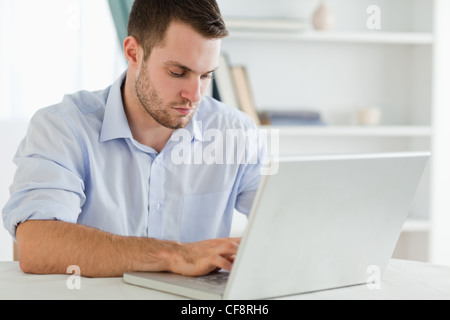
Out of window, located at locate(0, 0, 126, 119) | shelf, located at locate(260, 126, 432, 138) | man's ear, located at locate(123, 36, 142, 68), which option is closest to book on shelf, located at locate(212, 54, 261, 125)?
shelf, located at locate(260, 126, 432, 138)

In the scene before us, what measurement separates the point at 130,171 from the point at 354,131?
1393 millimetres

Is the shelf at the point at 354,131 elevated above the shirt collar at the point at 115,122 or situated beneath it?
situated beneath

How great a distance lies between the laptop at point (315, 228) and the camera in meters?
0.84

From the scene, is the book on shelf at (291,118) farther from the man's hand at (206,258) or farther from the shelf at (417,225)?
the man's hand at (206,258)

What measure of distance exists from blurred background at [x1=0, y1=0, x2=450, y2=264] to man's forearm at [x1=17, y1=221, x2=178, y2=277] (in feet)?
4.24

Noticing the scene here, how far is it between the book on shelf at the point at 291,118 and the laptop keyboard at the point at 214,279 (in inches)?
65.0

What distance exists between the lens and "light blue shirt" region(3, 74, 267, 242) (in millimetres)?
1313

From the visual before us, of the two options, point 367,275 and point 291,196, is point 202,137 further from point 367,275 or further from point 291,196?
point 291,196

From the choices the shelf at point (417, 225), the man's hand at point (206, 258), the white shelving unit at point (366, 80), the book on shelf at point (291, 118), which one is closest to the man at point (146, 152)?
the man's hand at point (206, 258)

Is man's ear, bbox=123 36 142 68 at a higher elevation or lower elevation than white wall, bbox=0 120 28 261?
higher

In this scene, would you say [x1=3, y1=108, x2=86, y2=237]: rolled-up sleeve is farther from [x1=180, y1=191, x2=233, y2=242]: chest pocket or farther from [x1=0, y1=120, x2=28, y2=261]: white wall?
[x1=0, y1=120, x2=28, y2=261]: white wall
